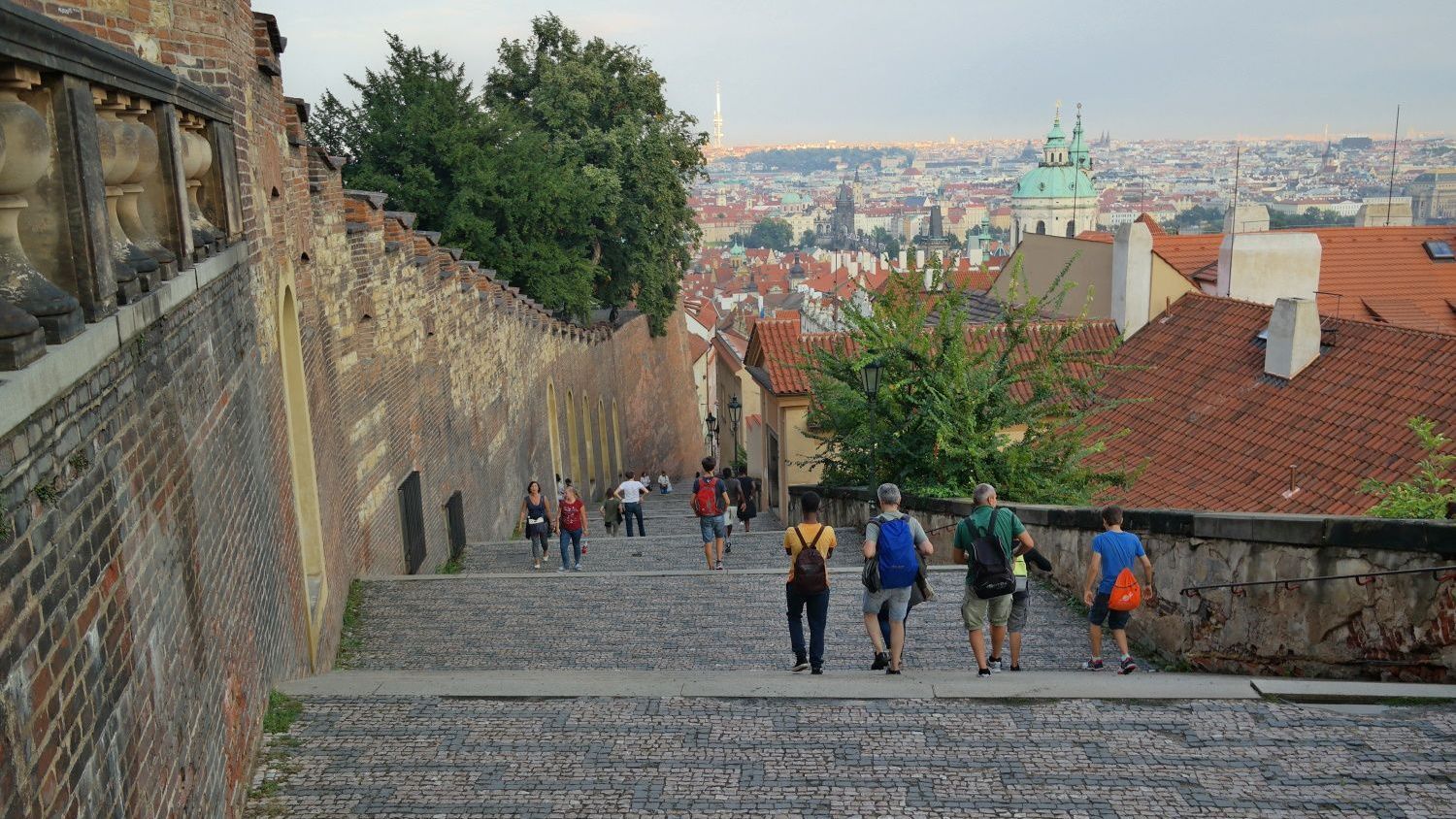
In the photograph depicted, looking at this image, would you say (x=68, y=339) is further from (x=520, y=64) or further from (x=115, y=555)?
(x=520, y=64)

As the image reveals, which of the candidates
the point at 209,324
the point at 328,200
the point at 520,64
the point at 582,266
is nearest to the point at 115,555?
the point at 209,324

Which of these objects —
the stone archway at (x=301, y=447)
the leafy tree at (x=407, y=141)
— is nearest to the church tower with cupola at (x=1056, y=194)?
the leafy tree at (x=407, y=141)

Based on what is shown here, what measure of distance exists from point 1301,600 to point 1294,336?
10521 mm

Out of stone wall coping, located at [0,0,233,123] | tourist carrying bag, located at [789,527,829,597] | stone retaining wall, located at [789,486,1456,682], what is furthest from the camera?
tourist carrying bag, located at [789,527,829,597]

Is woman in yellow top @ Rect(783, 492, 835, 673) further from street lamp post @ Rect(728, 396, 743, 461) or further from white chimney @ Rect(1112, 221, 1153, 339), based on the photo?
street lamp post @ Rect(728, 396, 743, 461)

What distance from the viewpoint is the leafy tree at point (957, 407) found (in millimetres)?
15773

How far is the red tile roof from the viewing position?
15.1 metres

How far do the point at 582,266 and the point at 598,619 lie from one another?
27.4 meters

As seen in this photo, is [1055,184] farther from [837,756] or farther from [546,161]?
[837,756]

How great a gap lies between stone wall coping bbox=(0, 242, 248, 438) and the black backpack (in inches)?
199

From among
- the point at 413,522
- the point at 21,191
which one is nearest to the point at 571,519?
the point at 413,522

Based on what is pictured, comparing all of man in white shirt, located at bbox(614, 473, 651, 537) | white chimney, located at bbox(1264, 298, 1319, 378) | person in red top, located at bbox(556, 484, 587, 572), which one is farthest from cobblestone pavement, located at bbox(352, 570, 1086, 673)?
white chimney, located at bbox(1264, 298, 1319, 378)

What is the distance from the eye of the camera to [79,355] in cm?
367

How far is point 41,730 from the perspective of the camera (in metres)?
3.28
